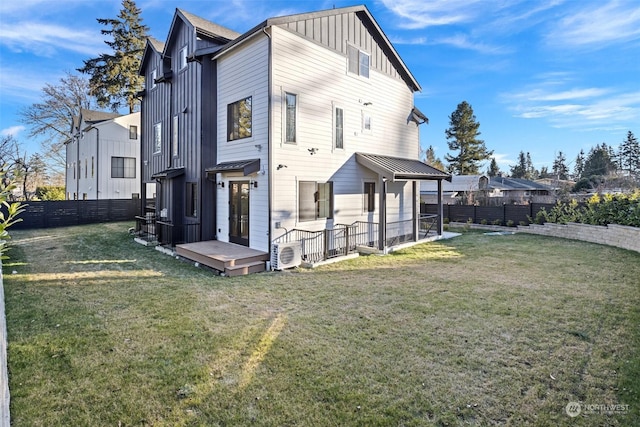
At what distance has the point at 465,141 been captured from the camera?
37.2m

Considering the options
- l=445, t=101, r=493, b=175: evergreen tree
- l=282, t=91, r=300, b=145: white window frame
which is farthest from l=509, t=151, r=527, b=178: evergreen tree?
l=282, t=91, r=300, b=145: white window frame

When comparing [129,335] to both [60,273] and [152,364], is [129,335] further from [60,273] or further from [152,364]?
[60,273]

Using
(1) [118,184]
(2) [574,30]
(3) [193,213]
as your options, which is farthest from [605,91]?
(1) [118,184]

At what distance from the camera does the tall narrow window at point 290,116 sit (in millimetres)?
9516

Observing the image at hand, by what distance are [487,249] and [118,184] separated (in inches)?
916

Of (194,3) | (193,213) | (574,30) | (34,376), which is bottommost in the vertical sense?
(34,376)

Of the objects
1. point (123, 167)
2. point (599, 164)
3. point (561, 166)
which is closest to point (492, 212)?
point (123, 167)

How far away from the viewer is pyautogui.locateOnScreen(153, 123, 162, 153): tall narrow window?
45.8 feet

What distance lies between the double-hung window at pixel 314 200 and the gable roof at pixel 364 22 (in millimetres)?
4410

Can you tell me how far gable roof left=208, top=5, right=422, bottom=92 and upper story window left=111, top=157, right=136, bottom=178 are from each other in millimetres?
16015

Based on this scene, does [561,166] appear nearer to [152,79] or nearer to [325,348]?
[152,79]

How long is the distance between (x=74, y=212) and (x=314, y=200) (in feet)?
51.8

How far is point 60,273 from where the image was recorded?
8.06m

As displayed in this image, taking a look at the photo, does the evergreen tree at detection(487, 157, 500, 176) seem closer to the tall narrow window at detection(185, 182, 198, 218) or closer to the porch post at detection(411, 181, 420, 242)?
the porch post at detection(411, 181, 420, 242)
